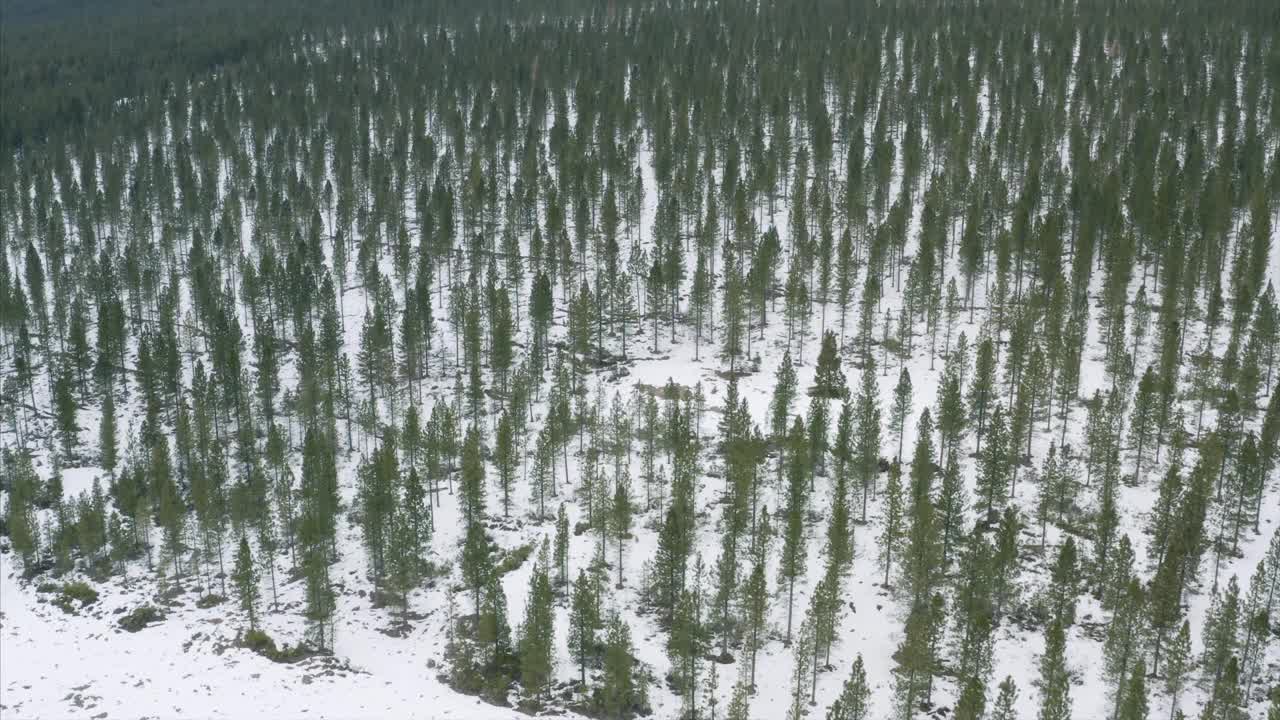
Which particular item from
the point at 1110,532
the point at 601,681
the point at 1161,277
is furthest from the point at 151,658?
the point at 1161,277

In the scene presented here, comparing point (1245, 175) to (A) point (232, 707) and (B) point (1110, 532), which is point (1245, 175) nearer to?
(B) point (1110, 532)

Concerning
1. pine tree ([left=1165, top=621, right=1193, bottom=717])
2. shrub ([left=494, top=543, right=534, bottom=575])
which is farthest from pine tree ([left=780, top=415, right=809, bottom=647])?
pine tree ([left=1165, top=621, right=1193, bottom=717])

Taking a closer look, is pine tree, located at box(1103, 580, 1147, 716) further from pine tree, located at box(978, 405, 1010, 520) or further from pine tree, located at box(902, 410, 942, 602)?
pine tree, located at box(978, 405, 1010, 520)

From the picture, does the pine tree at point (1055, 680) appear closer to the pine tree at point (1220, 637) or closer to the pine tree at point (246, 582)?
the pine tree at point (1220, 637)

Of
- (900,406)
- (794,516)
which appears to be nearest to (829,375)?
(900,406)

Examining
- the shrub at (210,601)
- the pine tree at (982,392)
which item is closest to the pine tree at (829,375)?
the pine tree at (982,392)

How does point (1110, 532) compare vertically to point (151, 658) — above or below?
above

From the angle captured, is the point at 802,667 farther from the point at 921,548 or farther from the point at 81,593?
the point at 81,593

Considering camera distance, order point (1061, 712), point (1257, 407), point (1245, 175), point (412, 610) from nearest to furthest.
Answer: point (1061, 712), point (412, 610), point (1257, 407), point (1245, 175)
